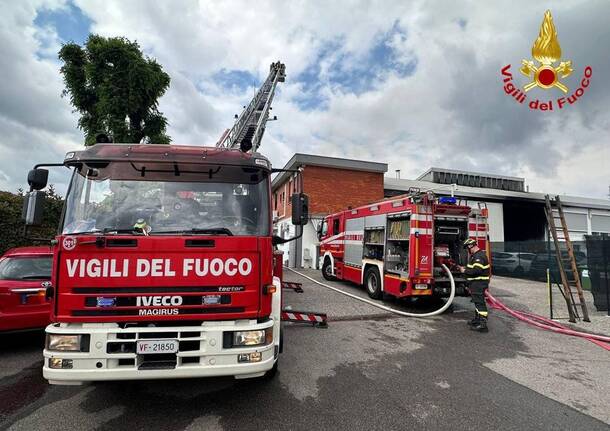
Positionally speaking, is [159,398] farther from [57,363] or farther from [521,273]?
[521,273]

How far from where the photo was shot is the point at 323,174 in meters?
20.4

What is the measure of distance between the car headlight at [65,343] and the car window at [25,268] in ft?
9.14

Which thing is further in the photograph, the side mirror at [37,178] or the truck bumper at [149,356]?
the side mirror at [37,178]

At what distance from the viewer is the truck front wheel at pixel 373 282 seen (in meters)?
9.59

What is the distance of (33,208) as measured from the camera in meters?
3.62

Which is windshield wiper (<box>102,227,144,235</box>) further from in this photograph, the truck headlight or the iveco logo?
the truck headlight

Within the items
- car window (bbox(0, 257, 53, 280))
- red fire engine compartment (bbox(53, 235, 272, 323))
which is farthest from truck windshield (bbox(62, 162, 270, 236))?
car window (bbox(0, 257, 53, 280))

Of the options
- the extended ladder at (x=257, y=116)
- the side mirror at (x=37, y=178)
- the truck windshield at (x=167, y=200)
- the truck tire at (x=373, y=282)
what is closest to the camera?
the truck windshield at (x=167, y=200)

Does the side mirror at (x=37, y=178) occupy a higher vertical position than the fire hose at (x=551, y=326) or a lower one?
higher

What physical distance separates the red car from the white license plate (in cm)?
296

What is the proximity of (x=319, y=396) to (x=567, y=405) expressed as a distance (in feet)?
8.77

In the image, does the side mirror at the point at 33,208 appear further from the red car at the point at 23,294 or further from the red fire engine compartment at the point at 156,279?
the red car at the point at 23,294

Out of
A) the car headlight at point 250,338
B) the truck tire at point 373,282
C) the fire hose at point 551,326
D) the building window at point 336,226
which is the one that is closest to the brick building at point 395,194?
the building window at point 336,226

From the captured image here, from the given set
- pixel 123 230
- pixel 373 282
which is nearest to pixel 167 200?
pixel 123 230
